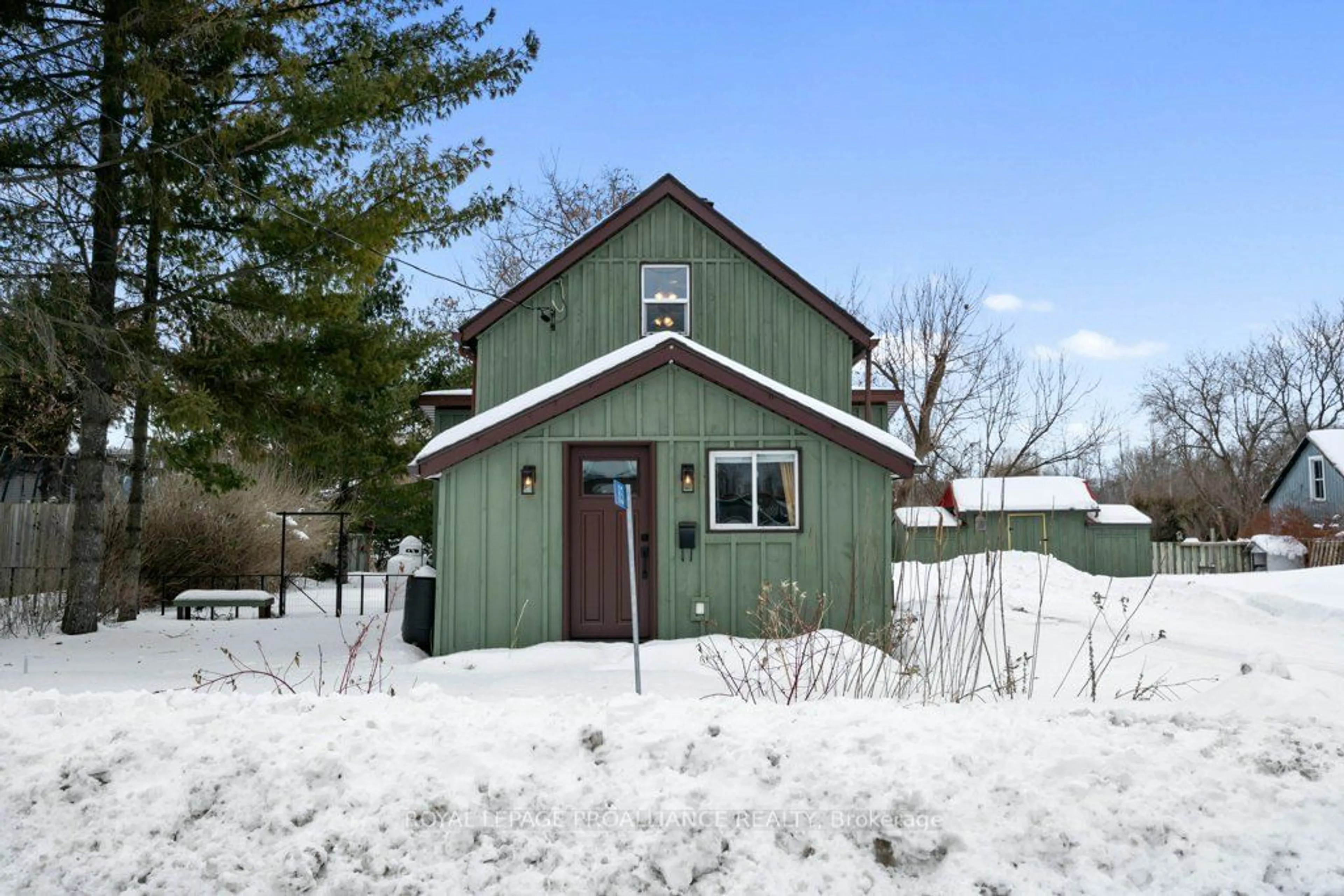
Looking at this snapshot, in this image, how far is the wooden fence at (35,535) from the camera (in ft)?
44.9

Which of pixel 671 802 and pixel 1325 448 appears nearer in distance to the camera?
pixel 671 802

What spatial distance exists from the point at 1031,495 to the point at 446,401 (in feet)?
65.3

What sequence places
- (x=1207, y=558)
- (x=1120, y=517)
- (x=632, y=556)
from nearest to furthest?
(x=632, y=556)
(x=1207, y=558)
(x=1120, y=517)

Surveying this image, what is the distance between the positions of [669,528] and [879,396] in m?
6.79

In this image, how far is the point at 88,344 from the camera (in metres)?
11.6

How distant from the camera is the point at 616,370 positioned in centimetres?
1049

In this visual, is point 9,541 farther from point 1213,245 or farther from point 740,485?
point 1213,245

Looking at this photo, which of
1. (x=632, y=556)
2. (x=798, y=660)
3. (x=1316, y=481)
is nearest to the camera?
(x=798, y=660)

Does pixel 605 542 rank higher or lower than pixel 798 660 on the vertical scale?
higher

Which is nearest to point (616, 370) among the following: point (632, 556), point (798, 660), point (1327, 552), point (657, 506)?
point (657, 506)

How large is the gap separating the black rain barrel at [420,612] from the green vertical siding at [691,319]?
3613 mm

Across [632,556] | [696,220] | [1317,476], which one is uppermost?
[696,220]

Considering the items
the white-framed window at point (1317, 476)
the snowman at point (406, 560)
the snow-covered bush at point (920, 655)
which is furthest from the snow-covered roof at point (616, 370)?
the white-framed window at point (1317, 476)

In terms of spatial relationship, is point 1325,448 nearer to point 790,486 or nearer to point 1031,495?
point 1031,495
